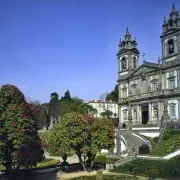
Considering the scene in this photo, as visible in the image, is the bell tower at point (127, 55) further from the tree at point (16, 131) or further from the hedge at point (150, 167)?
the tree at point (16, 131)

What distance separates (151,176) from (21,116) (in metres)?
11.2

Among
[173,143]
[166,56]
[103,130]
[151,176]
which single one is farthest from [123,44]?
[151,176]

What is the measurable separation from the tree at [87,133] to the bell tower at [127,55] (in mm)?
28346

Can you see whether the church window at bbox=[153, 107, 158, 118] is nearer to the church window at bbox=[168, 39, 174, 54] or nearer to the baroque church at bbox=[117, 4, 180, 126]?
the baroque church at bbox=[117, 4, 180, 126]

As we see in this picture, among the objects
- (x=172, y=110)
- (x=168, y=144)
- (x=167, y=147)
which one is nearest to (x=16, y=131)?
(x=167, y=147)

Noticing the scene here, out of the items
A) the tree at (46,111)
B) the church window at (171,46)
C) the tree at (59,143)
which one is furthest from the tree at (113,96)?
the tree at (59,143)

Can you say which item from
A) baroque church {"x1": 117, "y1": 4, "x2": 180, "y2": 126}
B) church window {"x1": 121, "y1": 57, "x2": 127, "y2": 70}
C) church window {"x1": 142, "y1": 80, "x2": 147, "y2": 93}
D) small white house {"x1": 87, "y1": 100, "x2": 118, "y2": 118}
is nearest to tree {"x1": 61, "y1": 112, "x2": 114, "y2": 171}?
baroque church {"x1": 117, "y1": 4, "x2": 180, "y2": 126}

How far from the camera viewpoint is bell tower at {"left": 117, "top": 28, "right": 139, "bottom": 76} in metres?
52.9

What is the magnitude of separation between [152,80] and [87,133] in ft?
85.6

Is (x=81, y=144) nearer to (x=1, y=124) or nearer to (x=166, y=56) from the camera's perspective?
(x=1, y=124)

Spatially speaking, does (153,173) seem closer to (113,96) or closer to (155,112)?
(155,112)

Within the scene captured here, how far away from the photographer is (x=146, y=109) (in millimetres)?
48406

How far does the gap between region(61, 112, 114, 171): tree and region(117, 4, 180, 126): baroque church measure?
18.8 meters

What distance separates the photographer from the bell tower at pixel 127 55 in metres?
52.9
